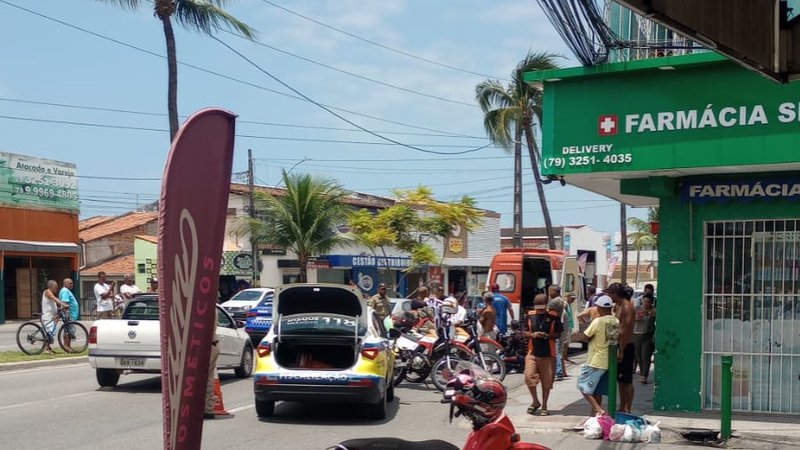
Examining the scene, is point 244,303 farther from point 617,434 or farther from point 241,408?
point 617,434

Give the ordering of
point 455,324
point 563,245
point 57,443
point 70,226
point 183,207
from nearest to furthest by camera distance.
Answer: point 183,207 < point 57,443 < point 455,324 < point 70,226 < point 563,245

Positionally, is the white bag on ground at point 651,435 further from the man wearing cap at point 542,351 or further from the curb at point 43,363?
the curb at point 43,363

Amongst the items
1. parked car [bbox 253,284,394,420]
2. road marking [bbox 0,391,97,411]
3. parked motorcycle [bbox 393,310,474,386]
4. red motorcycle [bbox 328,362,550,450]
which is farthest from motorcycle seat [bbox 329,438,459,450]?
parked motorcycle [bbox 393,310,474,386]

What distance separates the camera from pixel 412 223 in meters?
33.3

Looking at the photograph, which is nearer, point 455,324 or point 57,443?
point 57,443

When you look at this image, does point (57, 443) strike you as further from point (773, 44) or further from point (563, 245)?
point (563, 245)

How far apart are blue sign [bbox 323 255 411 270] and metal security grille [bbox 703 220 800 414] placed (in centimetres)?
2996

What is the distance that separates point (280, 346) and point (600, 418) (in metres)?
4.28

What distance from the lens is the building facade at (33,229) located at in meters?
36.6

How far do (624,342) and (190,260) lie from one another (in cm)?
851

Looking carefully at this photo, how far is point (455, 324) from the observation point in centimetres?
1727

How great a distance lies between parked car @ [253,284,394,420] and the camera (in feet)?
38.0

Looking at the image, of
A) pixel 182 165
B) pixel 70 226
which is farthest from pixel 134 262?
pixel 182 165

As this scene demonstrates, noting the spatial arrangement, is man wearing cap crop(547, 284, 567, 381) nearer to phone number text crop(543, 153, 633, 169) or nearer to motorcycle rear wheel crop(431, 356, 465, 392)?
motorcycle rear wheel crop(431, 356, 465, 392)
